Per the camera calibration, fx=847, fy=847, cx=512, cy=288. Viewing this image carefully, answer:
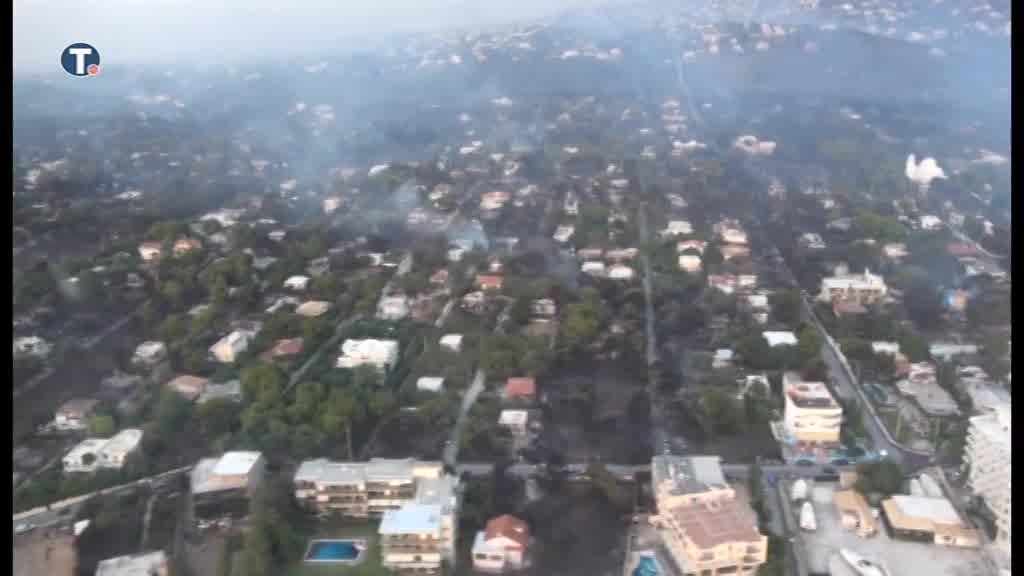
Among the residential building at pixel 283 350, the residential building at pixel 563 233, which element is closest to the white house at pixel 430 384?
the residential building at pixel 283 350

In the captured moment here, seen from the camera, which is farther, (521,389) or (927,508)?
(521,389)

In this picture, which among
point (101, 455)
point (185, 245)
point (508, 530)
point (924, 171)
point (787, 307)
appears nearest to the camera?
point (508, 530)

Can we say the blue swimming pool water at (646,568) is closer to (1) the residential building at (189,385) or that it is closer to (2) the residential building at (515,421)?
(2) the residential building at (515,421)

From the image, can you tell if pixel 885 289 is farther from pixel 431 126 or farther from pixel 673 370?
pixel 431 126

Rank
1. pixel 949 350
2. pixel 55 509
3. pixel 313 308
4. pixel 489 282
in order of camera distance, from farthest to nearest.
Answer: pixel 489 282, pixel 313 308, pixel 949 350, pixel 55 509

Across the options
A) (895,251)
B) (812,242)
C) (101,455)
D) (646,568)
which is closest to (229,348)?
(101,455)

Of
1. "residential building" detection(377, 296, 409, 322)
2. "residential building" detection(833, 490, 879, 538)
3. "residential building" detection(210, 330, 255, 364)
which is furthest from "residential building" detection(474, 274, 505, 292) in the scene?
"residential building" detection(833, 490, 879, 538)

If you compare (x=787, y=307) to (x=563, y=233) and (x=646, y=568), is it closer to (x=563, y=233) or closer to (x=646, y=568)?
(x=563, y=233)

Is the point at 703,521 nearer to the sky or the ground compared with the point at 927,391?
nearer to the sky
